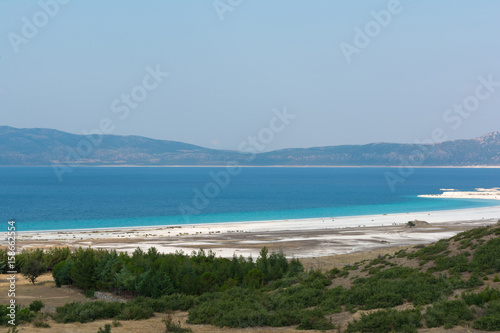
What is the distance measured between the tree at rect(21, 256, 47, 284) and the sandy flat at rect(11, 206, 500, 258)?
12876mm

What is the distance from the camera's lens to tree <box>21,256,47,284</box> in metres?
27.2

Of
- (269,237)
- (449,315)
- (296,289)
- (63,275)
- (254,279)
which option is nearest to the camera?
(449,315)

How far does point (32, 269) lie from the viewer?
27328 millimetres

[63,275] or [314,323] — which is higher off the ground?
[63,275]

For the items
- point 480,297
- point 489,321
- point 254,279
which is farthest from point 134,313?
point 480,297

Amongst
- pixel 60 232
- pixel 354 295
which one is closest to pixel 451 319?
pixel 354 295

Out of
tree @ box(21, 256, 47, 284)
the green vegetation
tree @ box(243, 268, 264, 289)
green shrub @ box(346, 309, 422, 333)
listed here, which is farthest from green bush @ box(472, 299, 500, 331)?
tree @ box(21, 256, 47, 284)

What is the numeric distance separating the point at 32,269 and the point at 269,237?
91.2ft

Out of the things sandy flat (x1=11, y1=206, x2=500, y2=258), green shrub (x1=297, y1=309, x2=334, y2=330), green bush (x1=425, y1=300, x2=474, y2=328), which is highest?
sandy flat (x1=11, y1=206, x2=500, y2=258)

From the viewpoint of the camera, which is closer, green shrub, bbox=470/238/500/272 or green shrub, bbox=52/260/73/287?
green shrub, bbox=470/238/500/272

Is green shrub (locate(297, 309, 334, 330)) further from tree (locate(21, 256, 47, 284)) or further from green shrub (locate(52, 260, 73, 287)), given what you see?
tree (locate(21, 256, 47, 284))

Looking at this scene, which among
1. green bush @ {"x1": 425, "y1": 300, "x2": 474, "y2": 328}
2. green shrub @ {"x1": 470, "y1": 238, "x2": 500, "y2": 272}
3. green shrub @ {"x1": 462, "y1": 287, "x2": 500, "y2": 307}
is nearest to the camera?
green bush @ {"x1": 425, "y1": 300, "x2": 474, "y2": 328}

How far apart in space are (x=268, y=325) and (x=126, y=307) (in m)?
5.73

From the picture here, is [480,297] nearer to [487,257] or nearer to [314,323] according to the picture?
[487,257]
